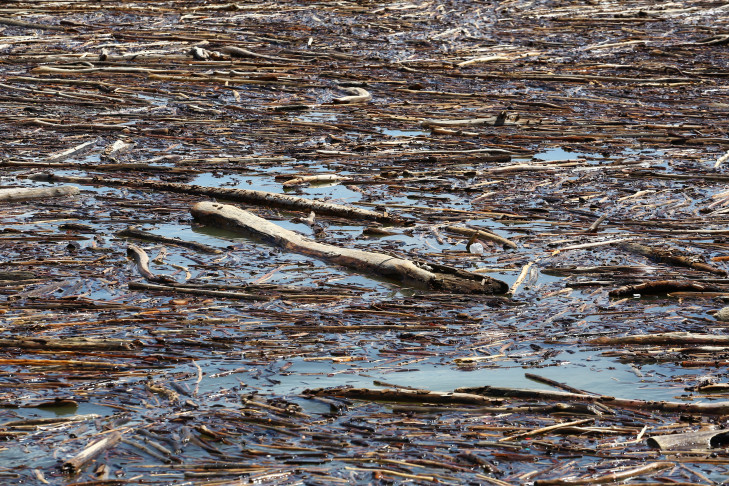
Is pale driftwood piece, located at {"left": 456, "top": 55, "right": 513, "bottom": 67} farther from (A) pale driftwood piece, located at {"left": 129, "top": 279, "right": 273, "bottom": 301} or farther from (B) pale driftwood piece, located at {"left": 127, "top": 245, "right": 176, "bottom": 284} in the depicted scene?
(A) pale driftwood piece, located at {"left": 129, "top": 279, "right": 273, "bottom": 301}

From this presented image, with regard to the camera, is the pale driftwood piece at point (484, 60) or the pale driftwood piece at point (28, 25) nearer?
the pale driftwood piece at point (484, 60)

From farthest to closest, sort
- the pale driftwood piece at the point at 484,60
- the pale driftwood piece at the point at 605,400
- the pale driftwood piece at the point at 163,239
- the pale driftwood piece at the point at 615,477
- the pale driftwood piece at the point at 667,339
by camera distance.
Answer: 1. the pale driftwood piece at the point at 484,60
2. the pale driftwood piece at the point at 163,239
3. the pale driftwood piece at the point at 667,339
4. the pale driftwood piece at the point at 605,400
5. the pale driftwood piece at the point at 615,477

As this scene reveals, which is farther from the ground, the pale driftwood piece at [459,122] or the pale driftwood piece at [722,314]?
the pale driftwood piece at [459,122]

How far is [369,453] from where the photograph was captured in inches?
163

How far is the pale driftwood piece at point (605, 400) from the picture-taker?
4.51 meters

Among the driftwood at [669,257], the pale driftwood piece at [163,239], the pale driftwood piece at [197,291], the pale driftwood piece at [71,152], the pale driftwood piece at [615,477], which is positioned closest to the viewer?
the pale driftwood piece at [615,477]

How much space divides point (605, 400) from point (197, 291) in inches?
97.1

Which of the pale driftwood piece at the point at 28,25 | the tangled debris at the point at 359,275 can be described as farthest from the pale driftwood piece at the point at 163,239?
the pale driftwood piece at the point at 28,25

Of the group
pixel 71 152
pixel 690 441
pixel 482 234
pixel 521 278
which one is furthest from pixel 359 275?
pixel 71 152

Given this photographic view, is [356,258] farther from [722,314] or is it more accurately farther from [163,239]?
[722,314]

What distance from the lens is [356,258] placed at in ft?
22.0

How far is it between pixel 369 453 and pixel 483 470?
451 mm

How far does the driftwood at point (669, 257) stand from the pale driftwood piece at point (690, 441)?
245 cm

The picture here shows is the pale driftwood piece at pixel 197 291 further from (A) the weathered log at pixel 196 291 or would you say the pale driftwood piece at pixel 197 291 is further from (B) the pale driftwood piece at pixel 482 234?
(B) the pale driftwood piece at pixel 482 234
